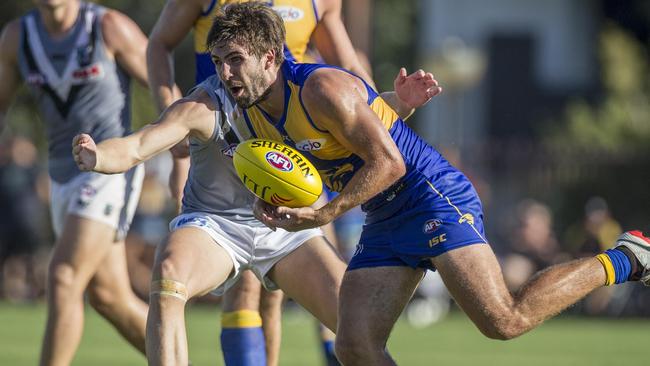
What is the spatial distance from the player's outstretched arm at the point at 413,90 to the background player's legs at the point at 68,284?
6.31ft

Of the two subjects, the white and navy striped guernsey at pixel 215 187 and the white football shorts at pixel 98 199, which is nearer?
the white and navy striped guernsey at pixel 215 187

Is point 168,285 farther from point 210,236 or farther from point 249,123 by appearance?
point 249,123

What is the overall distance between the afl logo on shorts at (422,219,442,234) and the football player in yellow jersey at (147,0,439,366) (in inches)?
50.2

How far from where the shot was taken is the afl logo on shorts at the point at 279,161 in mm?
5348

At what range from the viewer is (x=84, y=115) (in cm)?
713

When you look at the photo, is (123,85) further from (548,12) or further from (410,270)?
(548,12)

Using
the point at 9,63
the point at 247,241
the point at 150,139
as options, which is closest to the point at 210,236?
the point at 247,241

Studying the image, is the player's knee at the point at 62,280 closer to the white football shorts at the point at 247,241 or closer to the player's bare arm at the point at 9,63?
the white football shorts at the point at 247,241

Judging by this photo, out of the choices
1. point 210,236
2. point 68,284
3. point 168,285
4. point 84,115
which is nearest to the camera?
point 168,285

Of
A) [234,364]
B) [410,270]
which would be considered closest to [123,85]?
[234,364]

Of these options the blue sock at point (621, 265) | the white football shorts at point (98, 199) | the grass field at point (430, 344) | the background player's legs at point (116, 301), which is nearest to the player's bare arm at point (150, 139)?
the white football shorts at point (98, 199)

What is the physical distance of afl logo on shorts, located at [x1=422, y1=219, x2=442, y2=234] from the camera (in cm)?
564

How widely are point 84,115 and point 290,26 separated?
4.66ft

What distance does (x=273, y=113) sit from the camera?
5641 millimetres
